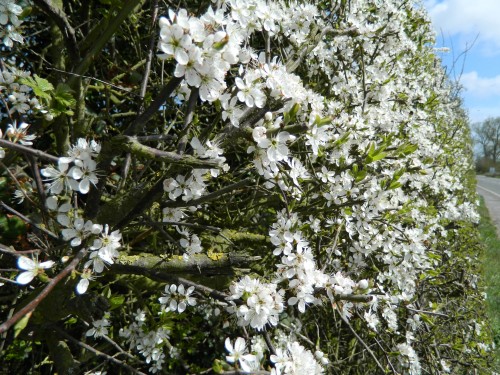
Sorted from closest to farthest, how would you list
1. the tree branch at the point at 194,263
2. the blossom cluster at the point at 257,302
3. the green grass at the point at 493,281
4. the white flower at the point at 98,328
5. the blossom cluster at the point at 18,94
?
1. the blossom cluster at the point at 257,302
2. the blossom cluster at the point at 18,94
3. the tree branch at the point at 194,263
4. the white flower at the point at 98,328
5. the green grass at the point at 493,281

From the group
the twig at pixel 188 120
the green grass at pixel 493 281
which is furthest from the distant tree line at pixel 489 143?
the twig at pixel 188 120

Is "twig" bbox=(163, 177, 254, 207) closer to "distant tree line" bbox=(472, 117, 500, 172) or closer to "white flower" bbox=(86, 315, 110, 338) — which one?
"white flower" bbox=(86, 315, 110, 338)

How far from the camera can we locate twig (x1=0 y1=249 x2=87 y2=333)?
107cm

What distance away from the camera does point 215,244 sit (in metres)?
2.29

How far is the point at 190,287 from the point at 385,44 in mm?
2647

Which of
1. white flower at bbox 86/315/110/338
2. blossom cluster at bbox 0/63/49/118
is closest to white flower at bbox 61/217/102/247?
blossom cluster at bbox 0/63/49/118

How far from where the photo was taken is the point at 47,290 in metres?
1.14

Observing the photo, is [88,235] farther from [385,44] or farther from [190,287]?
[385,44]

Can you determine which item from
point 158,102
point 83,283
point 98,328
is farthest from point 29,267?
point 98,328

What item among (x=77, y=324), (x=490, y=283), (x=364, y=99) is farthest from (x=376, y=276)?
(x=490, y=283)

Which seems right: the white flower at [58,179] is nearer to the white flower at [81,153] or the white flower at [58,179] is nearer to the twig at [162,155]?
the white flower at [81,153]

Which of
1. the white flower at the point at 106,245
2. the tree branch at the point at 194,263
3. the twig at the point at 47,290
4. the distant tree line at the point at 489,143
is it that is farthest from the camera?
the distant tree line at the point at 489,143

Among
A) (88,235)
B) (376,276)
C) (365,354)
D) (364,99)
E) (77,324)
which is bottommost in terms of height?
(77,324)

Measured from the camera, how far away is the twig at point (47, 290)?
107cm
